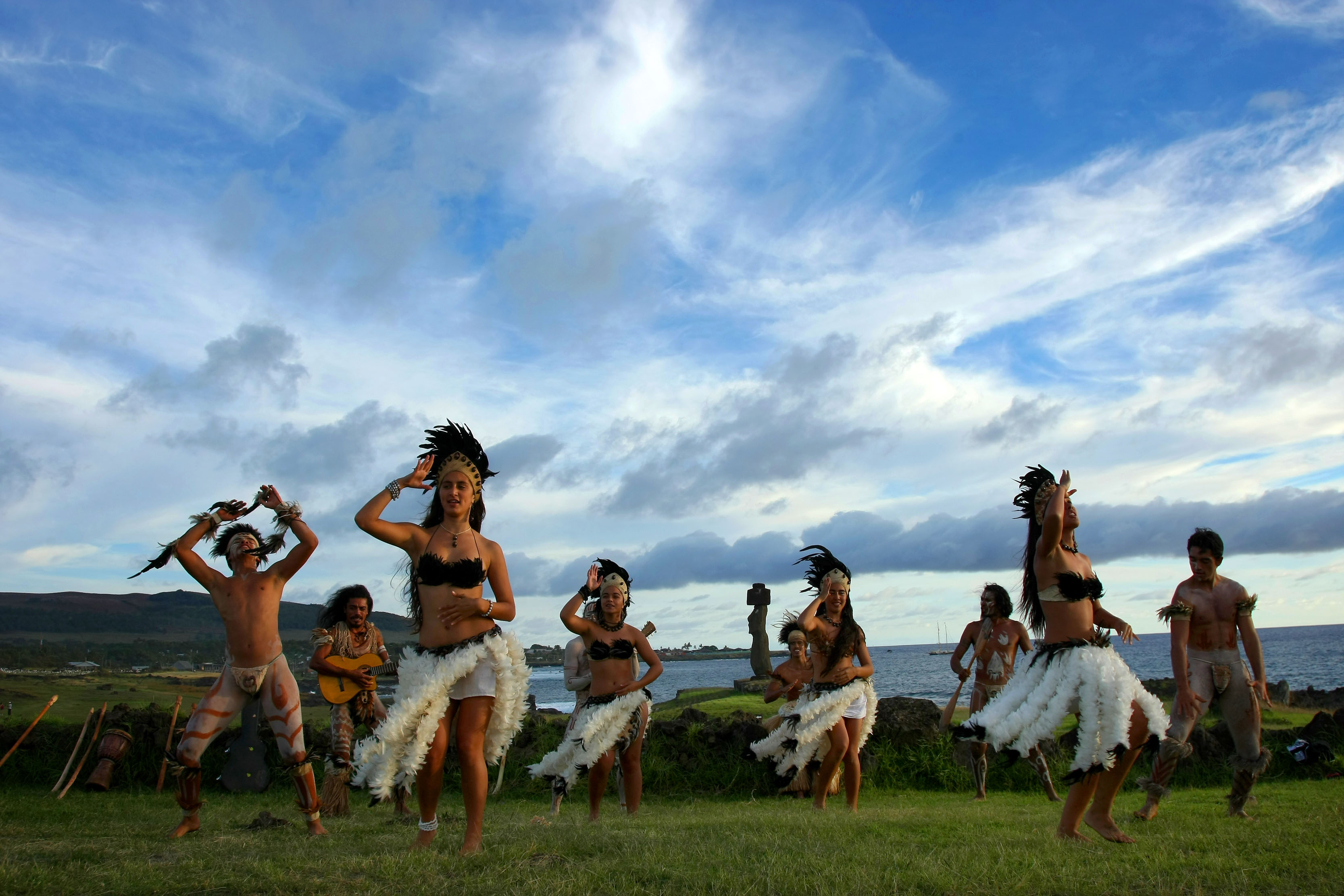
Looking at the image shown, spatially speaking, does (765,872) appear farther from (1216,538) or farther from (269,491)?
(1216,538)

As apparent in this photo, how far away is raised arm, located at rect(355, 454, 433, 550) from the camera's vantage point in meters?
5.64

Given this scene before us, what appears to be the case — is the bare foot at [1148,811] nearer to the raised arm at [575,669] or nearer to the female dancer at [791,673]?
the female dancer at [791,673]

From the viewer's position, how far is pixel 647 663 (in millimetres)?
8078

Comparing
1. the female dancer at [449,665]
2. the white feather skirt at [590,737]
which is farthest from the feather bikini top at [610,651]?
the female dancer at [449,665]

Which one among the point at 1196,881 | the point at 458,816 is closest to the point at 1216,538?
the point at 1196,881

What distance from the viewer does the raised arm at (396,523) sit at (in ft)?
18.5

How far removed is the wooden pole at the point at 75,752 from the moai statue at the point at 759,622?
38.1ft

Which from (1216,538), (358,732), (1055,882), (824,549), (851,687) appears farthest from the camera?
(358,732)

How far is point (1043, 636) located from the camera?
5906 mm

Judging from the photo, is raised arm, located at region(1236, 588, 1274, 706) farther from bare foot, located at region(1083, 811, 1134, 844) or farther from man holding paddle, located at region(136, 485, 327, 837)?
man holding paddle, located at region(136, 485, 327, 837)

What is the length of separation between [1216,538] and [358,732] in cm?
1036

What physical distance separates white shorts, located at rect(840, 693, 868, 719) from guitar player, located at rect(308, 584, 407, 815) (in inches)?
162

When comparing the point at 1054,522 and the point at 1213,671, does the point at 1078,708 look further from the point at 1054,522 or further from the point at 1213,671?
the point at 1213,671

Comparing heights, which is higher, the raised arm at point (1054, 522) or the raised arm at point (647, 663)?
the raised arm at point (1054, 522)
